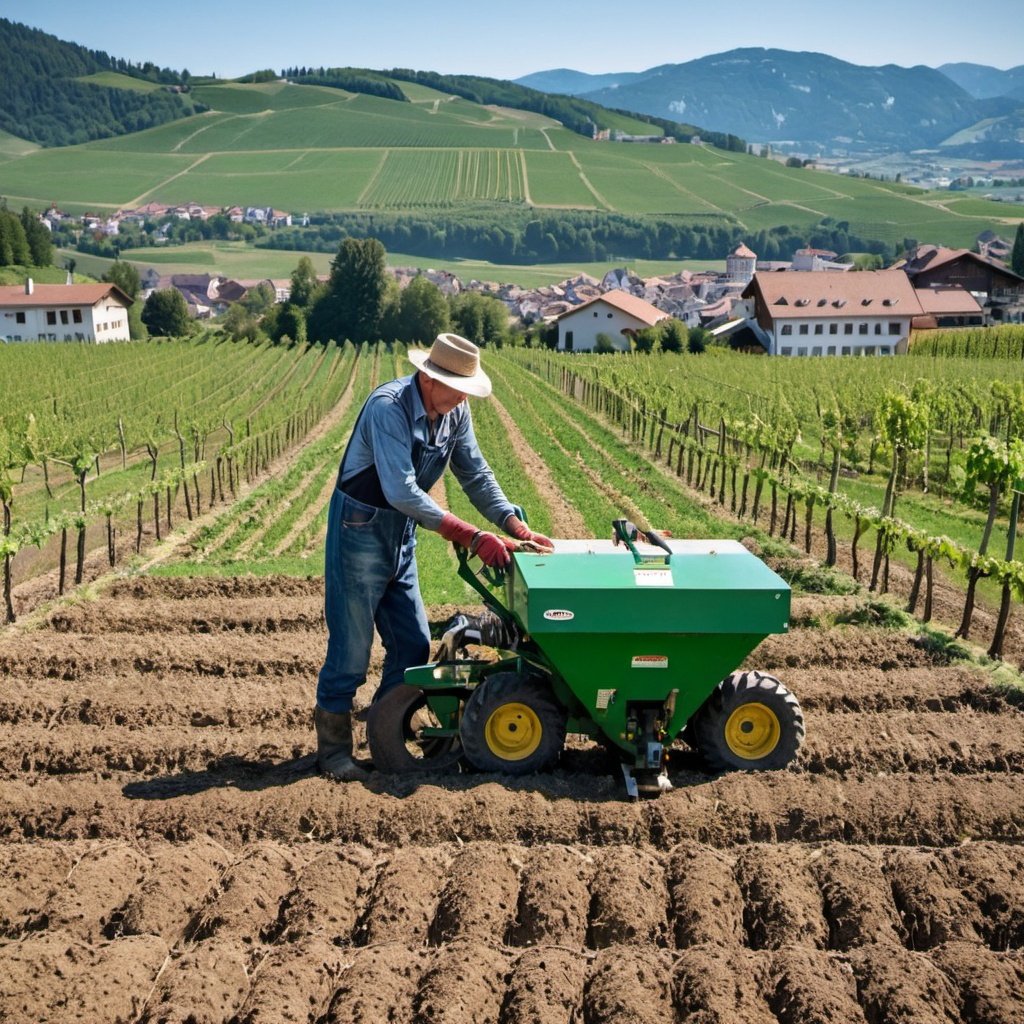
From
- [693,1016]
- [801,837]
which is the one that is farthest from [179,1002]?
[801,837]

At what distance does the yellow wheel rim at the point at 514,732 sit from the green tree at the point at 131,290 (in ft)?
260

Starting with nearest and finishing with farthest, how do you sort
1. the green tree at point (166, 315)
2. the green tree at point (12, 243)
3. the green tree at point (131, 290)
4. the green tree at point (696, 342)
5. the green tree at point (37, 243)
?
the green tree at point (696, 342) → the green tree at point (166, 315) → the green tree at point (131, 290) → the green tree at point (12, 243) → the green tree at point (37, 243)

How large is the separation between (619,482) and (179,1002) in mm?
18606

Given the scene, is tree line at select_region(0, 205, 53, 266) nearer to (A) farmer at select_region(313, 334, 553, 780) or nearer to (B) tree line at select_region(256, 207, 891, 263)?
(B) tree line at select_region(256, 207, 891, 263)

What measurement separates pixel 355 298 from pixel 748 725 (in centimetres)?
7108

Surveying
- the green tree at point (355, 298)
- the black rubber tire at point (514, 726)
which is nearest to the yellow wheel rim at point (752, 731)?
the black rubber tire at point (514, 726)

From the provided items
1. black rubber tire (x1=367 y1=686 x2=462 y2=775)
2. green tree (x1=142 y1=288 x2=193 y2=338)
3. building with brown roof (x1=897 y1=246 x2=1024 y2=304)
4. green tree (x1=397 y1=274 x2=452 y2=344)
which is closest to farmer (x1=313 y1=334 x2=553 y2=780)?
black rubber tire (x1=367 y1=686 x2=462 y2=775)

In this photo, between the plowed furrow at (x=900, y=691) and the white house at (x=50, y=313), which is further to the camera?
the white house at (x=50, y=313)

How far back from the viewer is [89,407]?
1357 inches

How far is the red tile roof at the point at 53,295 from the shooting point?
71.5 m

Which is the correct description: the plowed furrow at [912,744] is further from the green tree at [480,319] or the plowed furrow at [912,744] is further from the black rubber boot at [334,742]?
the green tree at [480,319]

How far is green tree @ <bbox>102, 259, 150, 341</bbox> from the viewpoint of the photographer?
82.1 m

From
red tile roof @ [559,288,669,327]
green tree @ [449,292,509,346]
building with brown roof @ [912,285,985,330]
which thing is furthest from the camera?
green tree @ [449,292,509,346]

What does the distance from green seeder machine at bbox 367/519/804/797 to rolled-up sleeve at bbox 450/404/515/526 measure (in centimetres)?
→ 39
